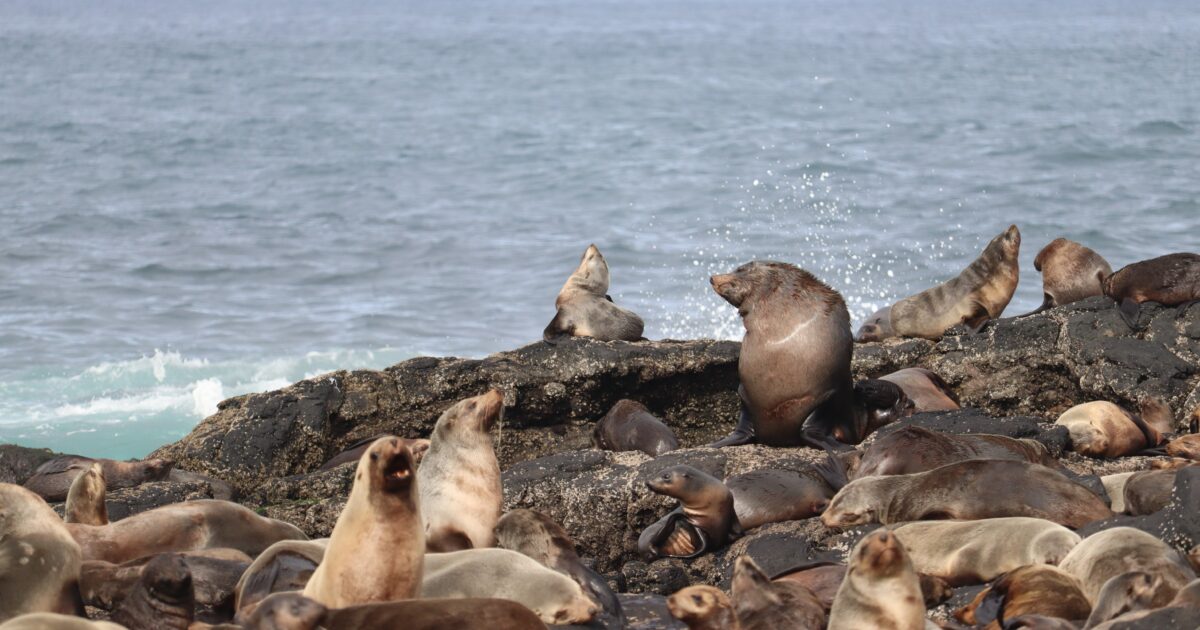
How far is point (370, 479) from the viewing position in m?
5.26

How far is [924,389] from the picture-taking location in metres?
8.89

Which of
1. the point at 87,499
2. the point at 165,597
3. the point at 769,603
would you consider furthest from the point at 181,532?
the point at 769,603

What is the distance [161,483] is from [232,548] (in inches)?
63.3

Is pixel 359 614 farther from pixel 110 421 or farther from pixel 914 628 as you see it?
pixel 110 421

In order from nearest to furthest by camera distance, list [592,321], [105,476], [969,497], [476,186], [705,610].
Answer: [705,610]
[969,497]
[105,476]
[592,321]
[476,186]

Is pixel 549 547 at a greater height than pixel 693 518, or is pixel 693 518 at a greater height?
pixel 549 547

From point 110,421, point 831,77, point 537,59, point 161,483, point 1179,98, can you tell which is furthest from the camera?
point 537,59

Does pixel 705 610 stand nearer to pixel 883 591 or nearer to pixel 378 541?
pixel 883 591

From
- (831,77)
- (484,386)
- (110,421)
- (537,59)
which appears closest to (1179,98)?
(831,77)

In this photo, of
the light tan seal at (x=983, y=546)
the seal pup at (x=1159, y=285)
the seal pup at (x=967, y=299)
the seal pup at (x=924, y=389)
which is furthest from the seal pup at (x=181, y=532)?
the seal pup at (x=967, y=299)

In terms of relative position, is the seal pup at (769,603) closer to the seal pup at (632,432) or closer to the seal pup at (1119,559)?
the seal pup at (1119,559)

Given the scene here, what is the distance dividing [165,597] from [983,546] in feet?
9.74

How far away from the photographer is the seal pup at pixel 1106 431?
305 inches

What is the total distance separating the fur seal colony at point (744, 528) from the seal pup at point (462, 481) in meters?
0.01
